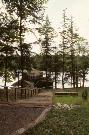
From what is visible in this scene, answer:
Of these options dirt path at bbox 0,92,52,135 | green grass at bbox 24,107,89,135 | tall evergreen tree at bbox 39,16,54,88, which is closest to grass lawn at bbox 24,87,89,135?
green grass at bbox 24,107,89,135

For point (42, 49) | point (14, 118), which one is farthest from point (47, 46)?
point (14, 118)

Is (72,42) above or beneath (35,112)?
above

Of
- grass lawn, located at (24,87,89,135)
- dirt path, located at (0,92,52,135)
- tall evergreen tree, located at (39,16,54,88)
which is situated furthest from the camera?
tall evergreen tree, located at (39,16,54,88)

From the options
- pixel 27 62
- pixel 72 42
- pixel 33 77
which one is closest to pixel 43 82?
pixel 33 77

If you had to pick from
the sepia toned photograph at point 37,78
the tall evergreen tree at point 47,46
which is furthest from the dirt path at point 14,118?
the tall evergreen tree at point 47,46

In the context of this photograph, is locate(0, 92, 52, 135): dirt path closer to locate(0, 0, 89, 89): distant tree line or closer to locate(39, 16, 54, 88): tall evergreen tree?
locate(0, 0, 89, 89): distant tree line

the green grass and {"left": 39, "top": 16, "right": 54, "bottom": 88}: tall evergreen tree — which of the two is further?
{"left": 39, "top": 16, "right": 54, "bottom": 88}: tall evergreen tree

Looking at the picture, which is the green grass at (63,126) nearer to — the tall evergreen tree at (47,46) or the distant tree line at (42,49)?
the distant tree line at (42,49)

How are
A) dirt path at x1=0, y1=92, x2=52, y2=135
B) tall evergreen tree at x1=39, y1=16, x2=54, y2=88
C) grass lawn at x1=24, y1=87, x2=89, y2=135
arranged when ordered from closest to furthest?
1. grass lawn at x1=24, y1=87, x2=89, y2=135
2. dirt path at x1=0, y1=92, x2=52, y2=135
3. tall evergreen tree at x1=39, y1=16, x2=54, y2=88

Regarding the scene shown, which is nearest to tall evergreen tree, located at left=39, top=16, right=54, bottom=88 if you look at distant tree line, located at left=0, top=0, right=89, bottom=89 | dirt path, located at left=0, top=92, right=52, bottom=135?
distant tree line, located at left=0, top=0, right=89, bottom=89

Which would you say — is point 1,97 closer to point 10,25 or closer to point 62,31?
point 10,25

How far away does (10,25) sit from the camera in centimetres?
2758

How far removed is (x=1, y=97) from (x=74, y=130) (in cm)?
1475

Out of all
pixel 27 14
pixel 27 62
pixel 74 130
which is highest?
pixel 27 14
